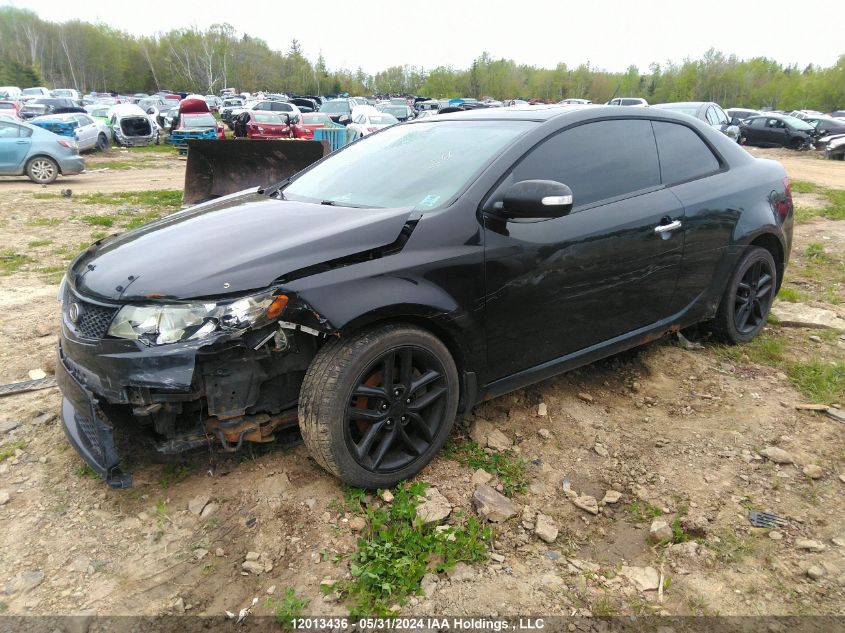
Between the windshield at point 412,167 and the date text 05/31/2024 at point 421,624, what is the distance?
1.72m

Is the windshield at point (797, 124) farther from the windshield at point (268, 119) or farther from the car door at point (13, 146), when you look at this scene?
the car door at point (13, 146)

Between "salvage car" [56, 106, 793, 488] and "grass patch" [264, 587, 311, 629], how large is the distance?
1.72ft

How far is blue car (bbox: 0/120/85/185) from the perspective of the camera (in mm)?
12828

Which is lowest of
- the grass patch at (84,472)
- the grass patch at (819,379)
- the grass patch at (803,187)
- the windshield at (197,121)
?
the grass patch at (84,472)

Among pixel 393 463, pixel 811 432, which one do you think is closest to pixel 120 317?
pixel 393 463

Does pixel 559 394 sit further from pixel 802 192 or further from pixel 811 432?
pixel 802 192

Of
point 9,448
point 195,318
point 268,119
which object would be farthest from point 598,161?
point 268,119

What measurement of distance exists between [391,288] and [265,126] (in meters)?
20.5

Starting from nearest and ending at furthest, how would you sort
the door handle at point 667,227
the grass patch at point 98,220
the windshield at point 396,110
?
the door handle at point 667,227, the grass patch at point 98,220, the windshield at point 396,110

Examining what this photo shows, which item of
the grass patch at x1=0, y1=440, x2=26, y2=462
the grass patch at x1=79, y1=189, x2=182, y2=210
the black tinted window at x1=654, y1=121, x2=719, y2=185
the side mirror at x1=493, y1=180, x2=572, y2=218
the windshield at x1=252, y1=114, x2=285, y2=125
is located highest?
the black tinted window at x1=654, y1=121, x2=719, y2=185

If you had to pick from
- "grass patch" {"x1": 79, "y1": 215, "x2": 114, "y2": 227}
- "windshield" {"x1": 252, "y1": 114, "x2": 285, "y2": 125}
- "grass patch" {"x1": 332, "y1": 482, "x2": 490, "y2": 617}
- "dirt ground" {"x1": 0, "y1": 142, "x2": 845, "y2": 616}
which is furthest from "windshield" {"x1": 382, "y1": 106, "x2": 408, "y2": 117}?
"grass patch" {"x1": 332, "y1": 482, "x2": 490, "y2": 617}

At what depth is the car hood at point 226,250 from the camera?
229 cm

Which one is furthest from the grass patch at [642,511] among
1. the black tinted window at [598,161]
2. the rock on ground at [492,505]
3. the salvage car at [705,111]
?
the salvage car at [705,111]

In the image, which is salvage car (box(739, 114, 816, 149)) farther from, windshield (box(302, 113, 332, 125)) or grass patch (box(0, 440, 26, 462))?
grass patch (box(0, 440, 26, 462))
